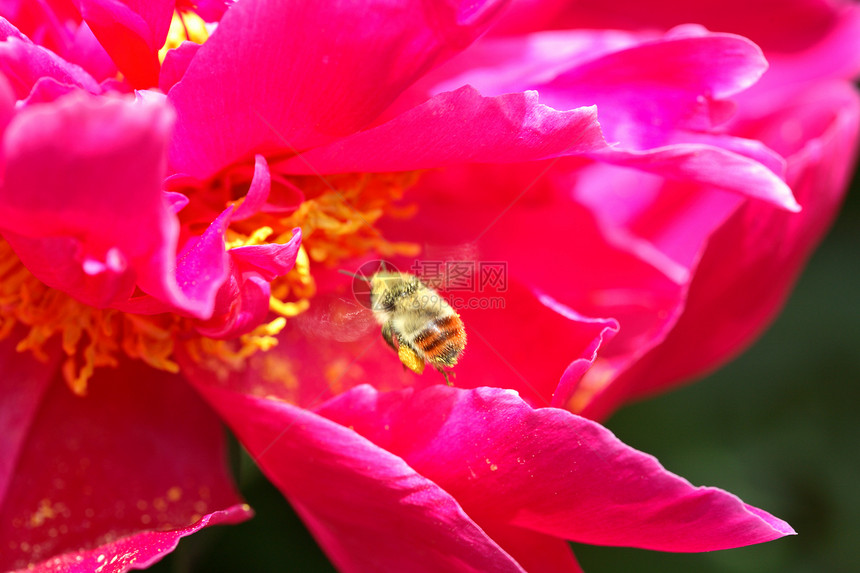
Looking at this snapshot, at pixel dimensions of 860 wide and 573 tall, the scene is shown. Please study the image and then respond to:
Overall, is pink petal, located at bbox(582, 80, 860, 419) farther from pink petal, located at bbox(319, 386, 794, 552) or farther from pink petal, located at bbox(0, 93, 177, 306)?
pink petal, located at bbox(0, 93, 177, 306)

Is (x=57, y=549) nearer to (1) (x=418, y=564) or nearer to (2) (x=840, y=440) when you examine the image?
(1) (x=418, y=564)

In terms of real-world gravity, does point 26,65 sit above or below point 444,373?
above

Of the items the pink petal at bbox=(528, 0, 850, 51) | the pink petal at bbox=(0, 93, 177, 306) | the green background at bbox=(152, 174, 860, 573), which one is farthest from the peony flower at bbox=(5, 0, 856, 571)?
the green background at bbox=(152, 174, 860, 573)

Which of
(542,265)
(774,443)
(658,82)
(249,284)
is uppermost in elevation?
(658,82)

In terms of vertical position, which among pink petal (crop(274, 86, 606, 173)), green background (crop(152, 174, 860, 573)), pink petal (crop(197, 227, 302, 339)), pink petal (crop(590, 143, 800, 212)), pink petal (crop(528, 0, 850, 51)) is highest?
pink petal (crop(274, 86, 606, 173))

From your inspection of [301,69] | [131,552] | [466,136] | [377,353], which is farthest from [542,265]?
[131,552]

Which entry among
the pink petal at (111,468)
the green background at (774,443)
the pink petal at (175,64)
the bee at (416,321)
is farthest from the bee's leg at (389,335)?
the green background at (774,443)

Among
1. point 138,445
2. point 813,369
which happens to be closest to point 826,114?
point 813,369

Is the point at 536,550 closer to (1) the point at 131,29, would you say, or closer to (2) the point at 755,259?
(2) the point at 755,259

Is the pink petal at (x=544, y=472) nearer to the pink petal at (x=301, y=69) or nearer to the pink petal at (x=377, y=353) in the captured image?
the pink petal at (x=377, y=353)
